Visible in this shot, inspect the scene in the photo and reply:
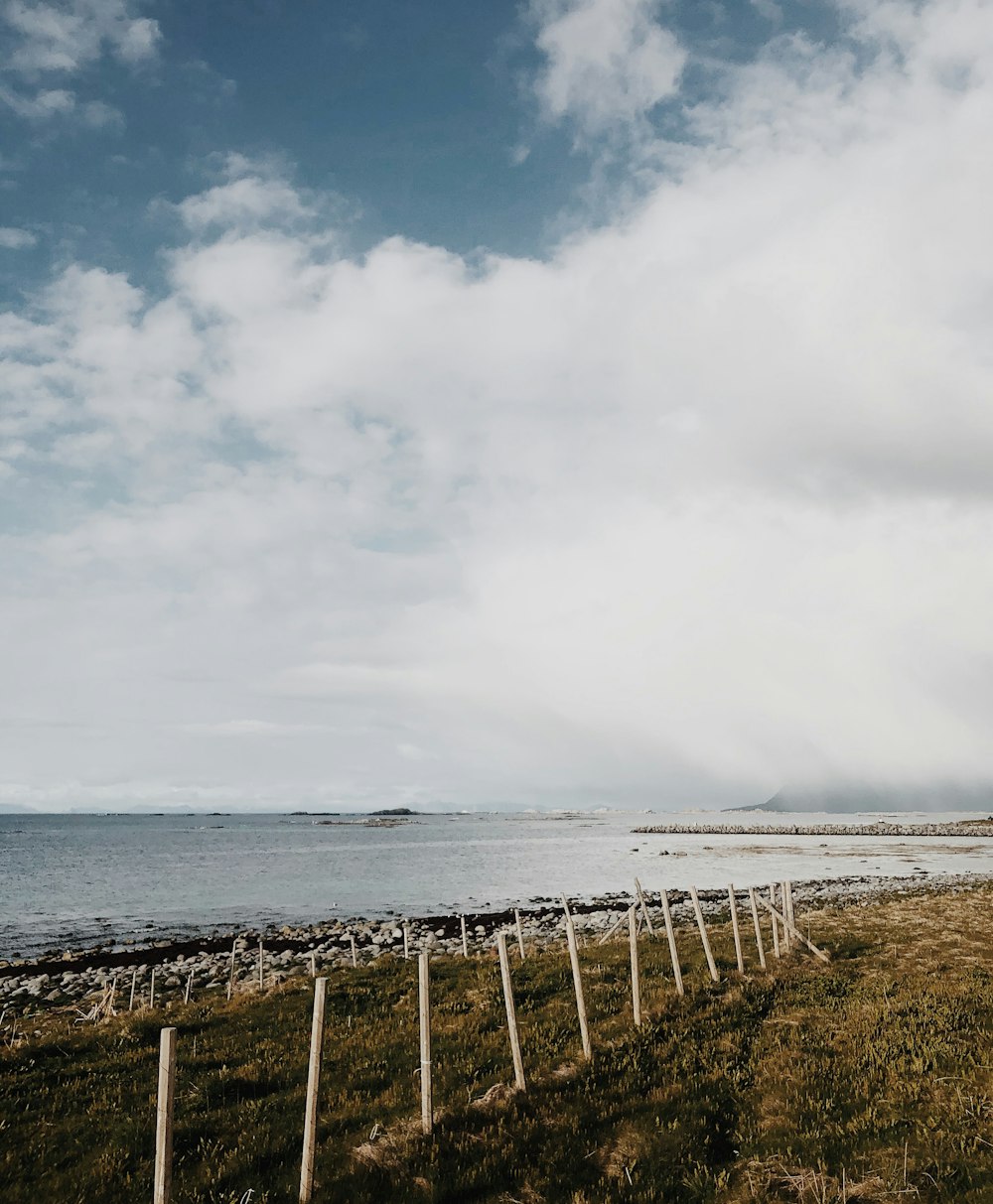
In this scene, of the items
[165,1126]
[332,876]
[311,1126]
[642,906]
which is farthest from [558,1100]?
[332,876]

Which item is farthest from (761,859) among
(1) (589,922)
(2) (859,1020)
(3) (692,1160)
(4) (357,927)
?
(3) (692,1160)

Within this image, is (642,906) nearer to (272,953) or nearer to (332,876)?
(272,953)

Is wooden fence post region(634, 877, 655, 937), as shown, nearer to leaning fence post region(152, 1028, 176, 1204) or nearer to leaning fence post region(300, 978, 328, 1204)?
leaning fence post region(300, 978, 328, 1204)

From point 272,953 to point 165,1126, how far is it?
106 ft

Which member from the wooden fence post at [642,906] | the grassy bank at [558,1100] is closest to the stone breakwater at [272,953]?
the wooden fence post at [642,906]

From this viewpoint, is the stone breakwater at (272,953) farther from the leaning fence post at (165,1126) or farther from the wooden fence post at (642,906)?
the leaning fence post at (165,1126)

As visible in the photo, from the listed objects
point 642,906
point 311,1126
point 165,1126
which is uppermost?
point 165,1126

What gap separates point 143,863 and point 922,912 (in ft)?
321

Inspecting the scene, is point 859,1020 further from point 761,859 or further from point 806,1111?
point 761,859

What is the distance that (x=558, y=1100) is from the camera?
36.1 feet

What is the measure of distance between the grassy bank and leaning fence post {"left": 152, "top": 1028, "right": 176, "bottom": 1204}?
1.29 metres

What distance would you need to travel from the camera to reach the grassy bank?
8.83 meters

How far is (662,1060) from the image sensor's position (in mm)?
12742

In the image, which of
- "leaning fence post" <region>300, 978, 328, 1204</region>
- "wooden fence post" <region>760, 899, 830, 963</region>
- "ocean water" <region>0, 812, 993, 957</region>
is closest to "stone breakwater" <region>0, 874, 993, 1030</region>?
"ocean water" <region>0, 812, 993, 957</region>
